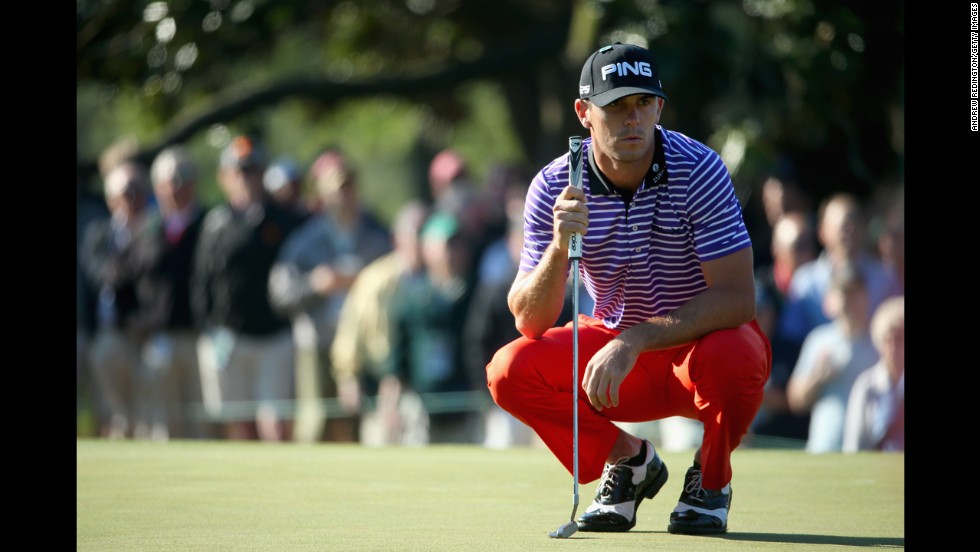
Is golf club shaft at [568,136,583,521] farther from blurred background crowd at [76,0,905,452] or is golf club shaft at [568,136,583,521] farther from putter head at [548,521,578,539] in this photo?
blurred background crowd at [76,0,905,452]

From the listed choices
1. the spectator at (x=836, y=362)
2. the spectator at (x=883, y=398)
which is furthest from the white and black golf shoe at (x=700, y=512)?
the spectator at (x=836, y=362)

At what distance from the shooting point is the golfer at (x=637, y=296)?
5.31 m

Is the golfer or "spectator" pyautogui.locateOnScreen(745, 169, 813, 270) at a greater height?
"spectator" pyautogui.locateOnScreen(745, 169, 813, 270)

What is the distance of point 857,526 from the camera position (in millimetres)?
5535

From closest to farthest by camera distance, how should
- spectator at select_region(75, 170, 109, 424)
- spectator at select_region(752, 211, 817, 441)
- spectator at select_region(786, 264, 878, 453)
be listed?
spectator at select_region(786, 264, 878, 453) < spectator at select_region(752, 211, 817, 441) < spectator at select_region(75, 170, 109, 424)

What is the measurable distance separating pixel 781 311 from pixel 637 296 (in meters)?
4.99

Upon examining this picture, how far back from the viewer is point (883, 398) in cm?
962

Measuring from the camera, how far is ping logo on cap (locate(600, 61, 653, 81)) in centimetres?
527

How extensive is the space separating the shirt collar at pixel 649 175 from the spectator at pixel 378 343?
6136 mm

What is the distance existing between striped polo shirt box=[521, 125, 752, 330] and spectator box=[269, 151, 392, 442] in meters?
6.54

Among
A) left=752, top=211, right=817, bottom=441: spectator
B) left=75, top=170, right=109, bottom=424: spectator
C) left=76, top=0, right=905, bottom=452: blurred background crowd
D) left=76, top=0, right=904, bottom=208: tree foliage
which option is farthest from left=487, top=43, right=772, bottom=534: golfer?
left=75, top=170, right=109, bottom=424: spectator

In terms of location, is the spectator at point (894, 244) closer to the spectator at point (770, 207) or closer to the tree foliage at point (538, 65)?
the spectator at point (770, 207)

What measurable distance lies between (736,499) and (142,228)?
759 cm

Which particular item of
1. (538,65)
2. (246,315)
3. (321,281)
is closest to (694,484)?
(321,281)
